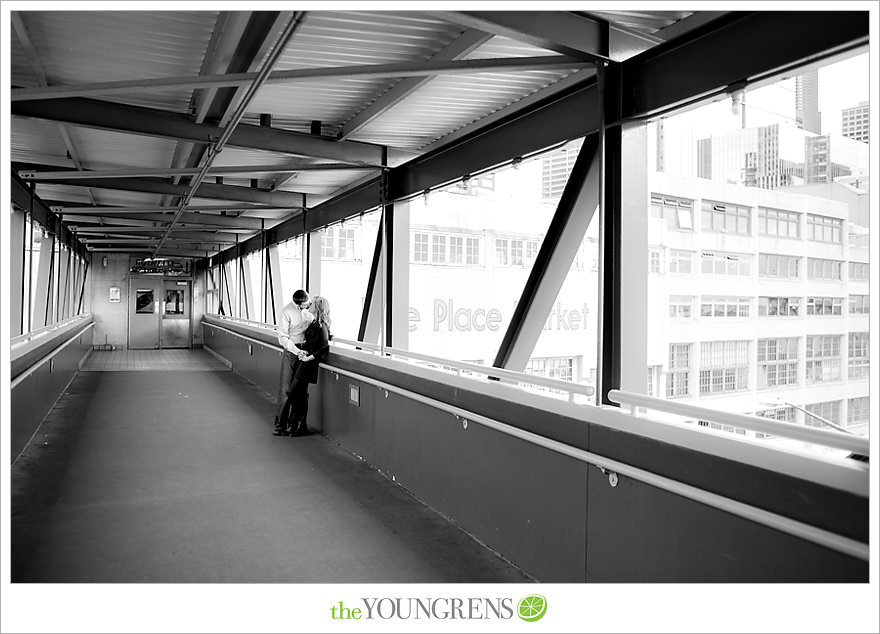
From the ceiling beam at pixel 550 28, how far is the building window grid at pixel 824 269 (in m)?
1.39

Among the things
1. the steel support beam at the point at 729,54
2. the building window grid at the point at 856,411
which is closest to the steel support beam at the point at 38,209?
the steel support beam at the point at 729,54

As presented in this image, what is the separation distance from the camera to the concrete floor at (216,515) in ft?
11.9

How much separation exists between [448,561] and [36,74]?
3.87 metres

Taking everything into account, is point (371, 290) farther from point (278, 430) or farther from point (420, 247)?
point (278, 430)

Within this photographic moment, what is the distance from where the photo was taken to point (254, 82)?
364 cm

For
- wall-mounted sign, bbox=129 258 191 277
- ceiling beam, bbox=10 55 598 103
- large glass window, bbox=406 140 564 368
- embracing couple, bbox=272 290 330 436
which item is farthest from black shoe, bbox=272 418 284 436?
wall-mounted sign, bbox=129 258 191 277

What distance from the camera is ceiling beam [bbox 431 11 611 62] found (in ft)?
9.98

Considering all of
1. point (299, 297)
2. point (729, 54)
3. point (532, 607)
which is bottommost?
point (532, 607)

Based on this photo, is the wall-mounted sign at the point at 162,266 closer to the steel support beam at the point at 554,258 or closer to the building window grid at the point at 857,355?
the steel support beam at the point at 554,258

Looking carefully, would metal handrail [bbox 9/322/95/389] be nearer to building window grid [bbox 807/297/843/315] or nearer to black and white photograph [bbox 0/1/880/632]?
black and white photograph [bbox 0/1/880/632]

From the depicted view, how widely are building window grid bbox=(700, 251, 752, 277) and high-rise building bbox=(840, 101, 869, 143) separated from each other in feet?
3.45

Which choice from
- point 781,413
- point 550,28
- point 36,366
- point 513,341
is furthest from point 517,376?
point 36,366

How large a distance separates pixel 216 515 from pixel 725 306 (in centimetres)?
355

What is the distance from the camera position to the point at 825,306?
9.70ft
